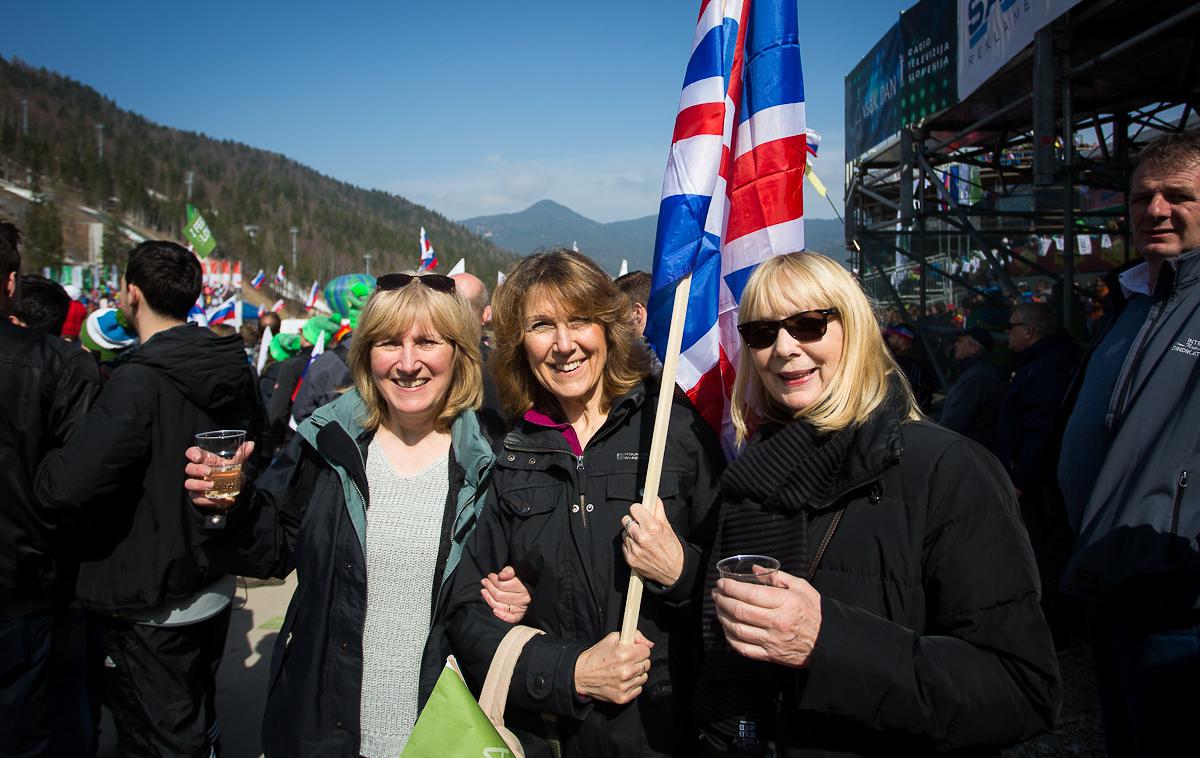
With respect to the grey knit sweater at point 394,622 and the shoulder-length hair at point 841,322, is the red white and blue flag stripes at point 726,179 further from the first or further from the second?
the grey knit sweater at point 394,622

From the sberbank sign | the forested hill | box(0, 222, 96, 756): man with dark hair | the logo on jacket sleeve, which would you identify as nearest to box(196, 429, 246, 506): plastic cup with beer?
box(0, 222, 96, 756): man with dark hair

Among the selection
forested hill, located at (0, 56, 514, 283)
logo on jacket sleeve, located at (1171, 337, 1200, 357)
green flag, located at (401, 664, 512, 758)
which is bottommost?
green flag, located at (401, 664, 512, 758)

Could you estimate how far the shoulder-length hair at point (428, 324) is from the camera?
7.68 ft

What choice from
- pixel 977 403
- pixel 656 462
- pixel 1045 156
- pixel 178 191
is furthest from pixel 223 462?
pixel 178 191

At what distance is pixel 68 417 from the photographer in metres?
2.57

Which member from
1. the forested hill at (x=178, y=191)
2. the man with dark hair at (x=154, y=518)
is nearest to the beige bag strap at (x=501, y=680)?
the man with dark hair at (x=154, y=518)

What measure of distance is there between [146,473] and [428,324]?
1.26m

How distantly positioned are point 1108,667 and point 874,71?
1070 centimetres

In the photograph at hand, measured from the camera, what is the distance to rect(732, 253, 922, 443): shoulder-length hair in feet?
5.24

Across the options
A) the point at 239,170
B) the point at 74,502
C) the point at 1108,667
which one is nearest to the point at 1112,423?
the point at 1108,667

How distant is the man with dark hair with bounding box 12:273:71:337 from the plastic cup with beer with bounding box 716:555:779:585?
14.1ft

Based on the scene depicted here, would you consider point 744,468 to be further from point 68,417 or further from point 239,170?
point 239,170

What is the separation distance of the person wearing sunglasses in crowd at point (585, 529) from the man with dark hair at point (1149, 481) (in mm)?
1256

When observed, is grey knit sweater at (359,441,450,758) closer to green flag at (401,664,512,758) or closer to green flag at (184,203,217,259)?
green flag at (401,664,512,758)
